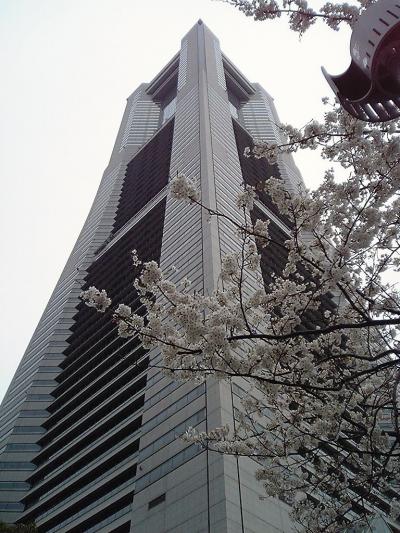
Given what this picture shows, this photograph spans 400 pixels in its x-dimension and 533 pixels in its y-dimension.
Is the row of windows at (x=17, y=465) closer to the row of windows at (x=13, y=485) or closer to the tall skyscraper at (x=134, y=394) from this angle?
the tall skyscraper at (x=134, y=394)

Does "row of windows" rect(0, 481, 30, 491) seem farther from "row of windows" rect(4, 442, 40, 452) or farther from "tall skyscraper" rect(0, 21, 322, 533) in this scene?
"row of windows" rect(4, 442, 40, 452)

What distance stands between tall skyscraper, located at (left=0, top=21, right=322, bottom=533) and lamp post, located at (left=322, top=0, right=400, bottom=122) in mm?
2852

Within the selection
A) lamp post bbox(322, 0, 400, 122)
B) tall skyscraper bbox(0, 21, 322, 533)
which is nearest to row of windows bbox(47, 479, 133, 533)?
tall skyscraper bbox(0, 21, 322, 533)

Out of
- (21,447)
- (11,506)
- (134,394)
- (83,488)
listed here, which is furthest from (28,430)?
(134,394)

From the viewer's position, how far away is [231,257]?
332 inches

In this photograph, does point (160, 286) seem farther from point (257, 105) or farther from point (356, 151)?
point (257, 105)

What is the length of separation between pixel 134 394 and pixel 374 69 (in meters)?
29.6

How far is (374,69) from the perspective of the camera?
16.1ft

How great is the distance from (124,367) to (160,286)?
30014 mm

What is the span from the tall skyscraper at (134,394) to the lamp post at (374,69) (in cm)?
285

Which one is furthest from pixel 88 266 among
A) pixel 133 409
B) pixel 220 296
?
pixel 220 296

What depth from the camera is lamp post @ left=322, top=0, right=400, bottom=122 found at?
15.5 ft

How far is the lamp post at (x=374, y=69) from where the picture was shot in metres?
4.74

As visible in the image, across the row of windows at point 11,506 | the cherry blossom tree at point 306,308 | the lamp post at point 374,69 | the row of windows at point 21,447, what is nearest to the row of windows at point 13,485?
the row of windows at point 11,506
